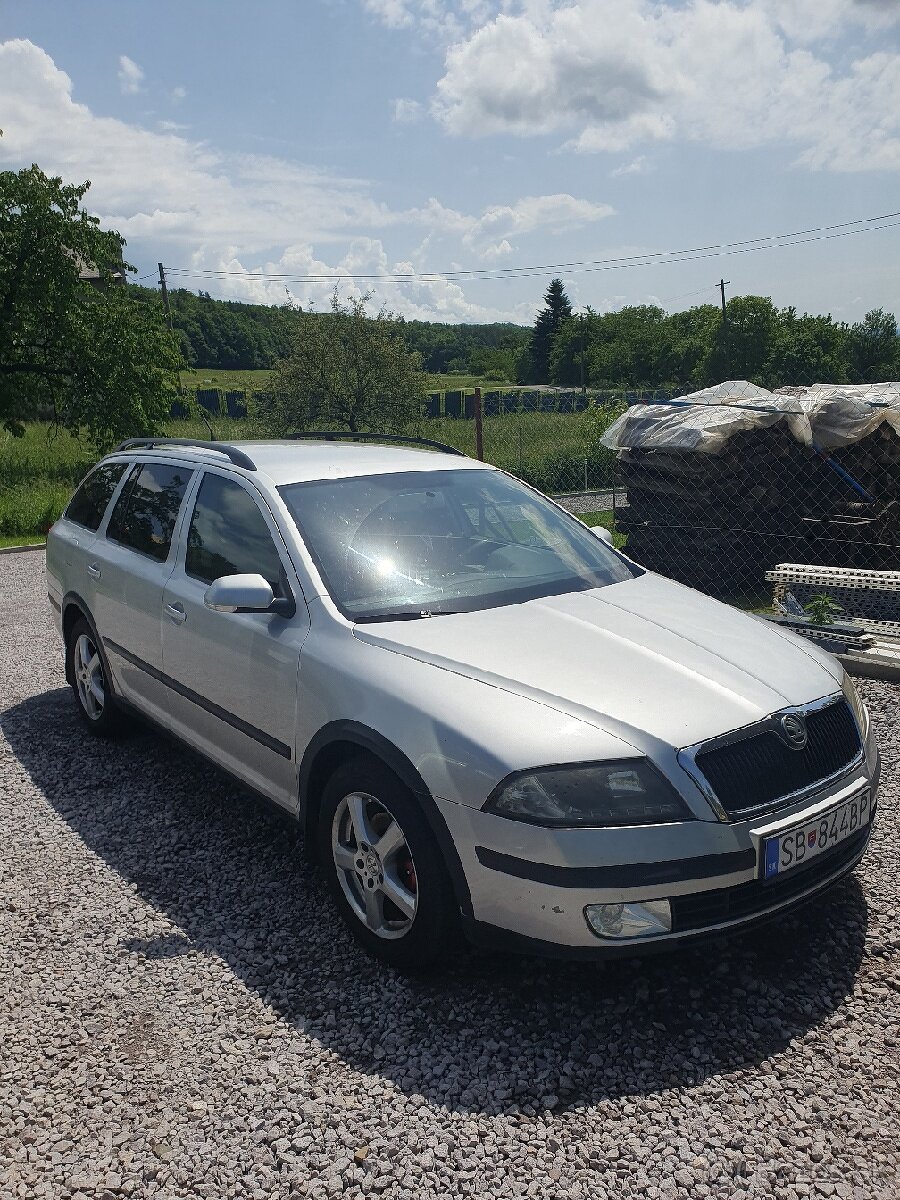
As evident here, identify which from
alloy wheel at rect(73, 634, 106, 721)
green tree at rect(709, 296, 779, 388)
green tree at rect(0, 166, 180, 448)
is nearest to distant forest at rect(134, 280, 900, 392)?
green tree at rect(709, 296, 779, 388)

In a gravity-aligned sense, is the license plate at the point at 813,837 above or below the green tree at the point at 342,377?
below

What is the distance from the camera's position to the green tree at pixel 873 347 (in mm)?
87188

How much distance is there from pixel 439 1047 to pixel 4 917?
193 cm

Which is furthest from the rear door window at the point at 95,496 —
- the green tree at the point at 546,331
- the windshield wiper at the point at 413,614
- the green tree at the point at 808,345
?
the green tree at the point at 546,331

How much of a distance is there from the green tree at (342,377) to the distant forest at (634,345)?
52.6m

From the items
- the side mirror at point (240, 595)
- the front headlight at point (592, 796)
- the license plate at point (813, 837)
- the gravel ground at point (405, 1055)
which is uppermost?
the side mirror at point (240, 595)

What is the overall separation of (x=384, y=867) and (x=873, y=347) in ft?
325

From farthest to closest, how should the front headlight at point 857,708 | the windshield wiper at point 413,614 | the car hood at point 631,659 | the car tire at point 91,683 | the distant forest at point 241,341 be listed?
the distant forest at point 241,341 → the car tire at point 91,683 → the windshield wiper at point 413,614 → the front headlight at point 857,708 → the car hood at point 631,659

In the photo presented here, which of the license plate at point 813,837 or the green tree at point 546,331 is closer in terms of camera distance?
the license plate at point 813,837

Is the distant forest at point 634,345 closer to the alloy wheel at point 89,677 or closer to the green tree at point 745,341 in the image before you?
the green tree at point 745,341

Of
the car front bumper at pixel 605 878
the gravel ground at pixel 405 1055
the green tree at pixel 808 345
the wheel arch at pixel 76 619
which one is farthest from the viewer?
the green tree at pixel 808 345

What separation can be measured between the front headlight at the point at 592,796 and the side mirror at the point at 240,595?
4.17 feet

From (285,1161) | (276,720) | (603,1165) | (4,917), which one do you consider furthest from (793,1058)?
(4,917)

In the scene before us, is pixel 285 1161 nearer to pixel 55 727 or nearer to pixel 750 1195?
pixel 750 1195
